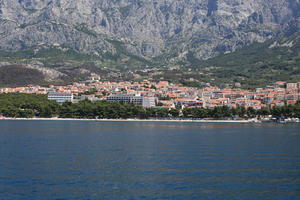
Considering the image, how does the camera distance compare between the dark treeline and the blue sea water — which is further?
the dark treeline

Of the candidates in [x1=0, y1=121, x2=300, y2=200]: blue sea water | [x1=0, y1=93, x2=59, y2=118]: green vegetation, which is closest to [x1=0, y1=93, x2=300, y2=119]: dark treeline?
[x1=0, y1=93, x2=59, y2=118]: green vegetation

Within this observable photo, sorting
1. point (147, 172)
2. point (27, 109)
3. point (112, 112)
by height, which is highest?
point (27, 109)

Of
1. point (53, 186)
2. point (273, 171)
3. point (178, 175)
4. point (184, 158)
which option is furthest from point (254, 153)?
point (53, 186)

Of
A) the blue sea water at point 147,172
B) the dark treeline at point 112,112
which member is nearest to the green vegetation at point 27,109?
the dark treeline at point 112,112

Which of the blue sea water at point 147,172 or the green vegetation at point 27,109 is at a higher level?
the green vegetation at point 27,109

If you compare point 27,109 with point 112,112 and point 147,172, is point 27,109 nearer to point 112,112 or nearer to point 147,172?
point 112,112

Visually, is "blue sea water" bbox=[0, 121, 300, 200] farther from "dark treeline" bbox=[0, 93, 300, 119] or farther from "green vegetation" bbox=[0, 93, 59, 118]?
"green vegetation" bbox=[0, 93, 59, 118]

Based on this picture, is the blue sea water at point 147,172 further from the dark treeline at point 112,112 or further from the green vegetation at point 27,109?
the green vegetation at point 27,109

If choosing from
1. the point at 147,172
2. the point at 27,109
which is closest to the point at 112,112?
the point at 27,109

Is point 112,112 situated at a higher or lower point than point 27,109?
lower

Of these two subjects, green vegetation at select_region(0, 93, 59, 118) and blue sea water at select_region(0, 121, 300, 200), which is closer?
blue sea water at select_region(0, 121, 300, 200)

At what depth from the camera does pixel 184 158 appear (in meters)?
55.4

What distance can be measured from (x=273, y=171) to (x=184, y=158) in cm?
1145

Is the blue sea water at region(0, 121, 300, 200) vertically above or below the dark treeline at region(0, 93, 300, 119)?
below
